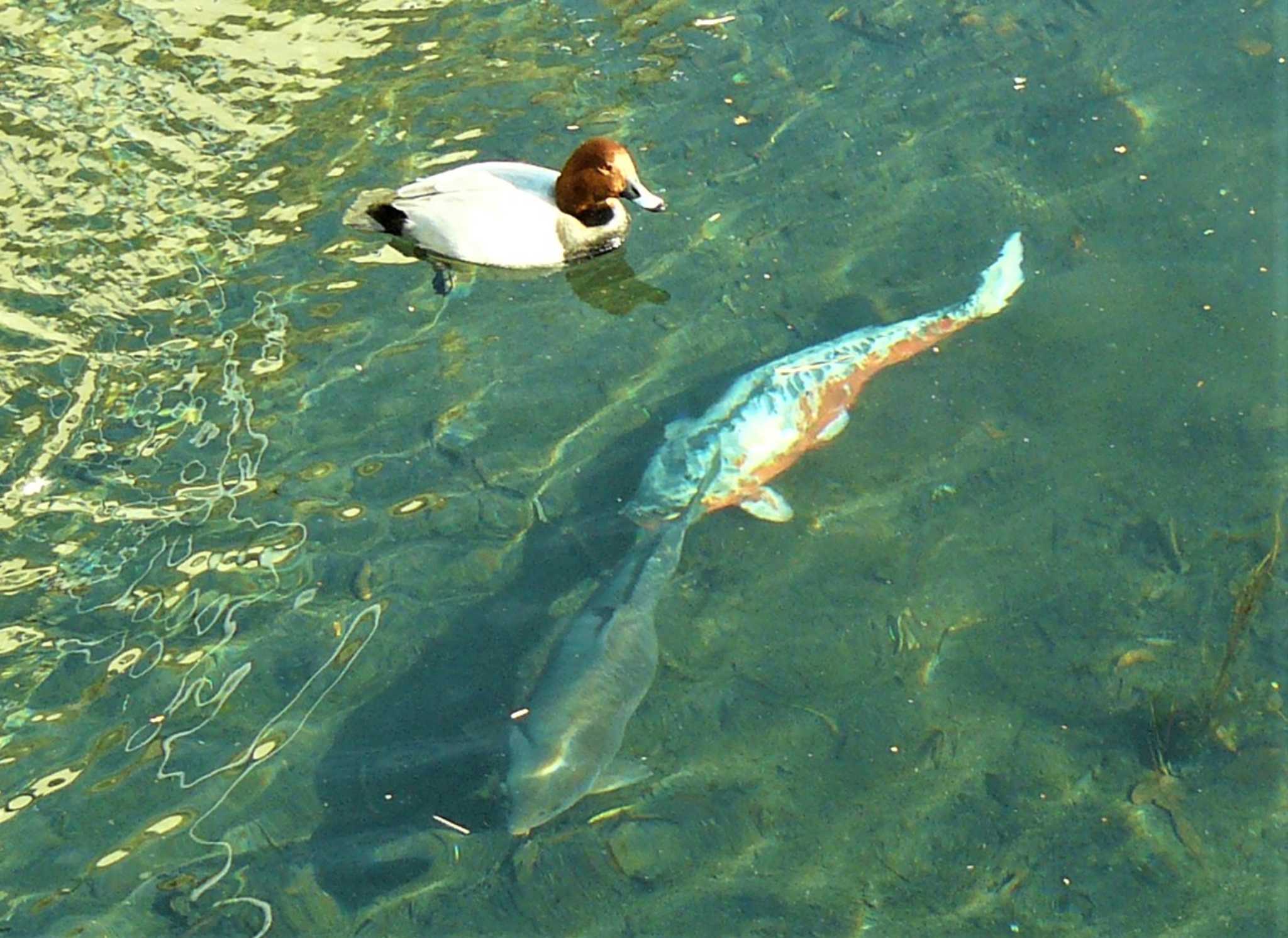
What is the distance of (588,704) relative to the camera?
13.9 ft

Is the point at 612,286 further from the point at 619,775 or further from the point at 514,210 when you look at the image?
the point at 619,775

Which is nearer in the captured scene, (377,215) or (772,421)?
(772,421)

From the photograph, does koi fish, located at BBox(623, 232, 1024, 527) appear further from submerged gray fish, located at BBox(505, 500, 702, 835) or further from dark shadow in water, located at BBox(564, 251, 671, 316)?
dark shadow in water, located at BBox(564, 251, 671, 316)

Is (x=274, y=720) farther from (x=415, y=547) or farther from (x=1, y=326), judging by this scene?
(x=1, y=326)

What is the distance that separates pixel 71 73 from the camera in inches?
295

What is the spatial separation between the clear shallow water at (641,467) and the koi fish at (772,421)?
0.34ft

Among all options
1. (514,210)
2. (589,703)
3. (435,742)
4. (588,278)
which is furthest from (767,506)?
(514,210)

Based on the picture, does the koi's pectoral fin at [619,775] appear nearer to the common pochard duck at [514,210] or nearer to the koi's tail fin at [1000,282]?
the koi's tail fin at [1000,282]

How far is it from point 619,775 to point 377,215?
10.3ft

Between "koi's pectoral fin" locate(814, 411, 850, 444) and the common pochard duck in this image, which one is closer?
"koi's pectoral fin" locate(814, 411, 850, 444)

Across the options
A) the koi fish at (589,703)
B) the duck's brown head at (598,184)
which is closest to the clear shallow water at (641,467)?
the koi fish at (589,703)

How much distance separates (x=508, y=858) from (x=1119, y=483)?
263 cm

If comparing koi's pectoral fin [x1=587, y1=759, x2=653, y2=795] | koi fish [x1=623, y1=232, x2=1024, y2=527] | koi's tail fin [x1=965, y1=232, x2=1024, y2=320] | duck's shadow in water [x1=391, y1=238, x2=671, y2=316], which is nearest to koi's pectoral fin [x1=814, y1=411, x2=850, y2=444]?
koi fish [x1=623, y1=232, x2=1024, y2=527]

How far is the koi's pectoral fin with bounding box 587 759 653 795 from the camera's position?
4184mm
